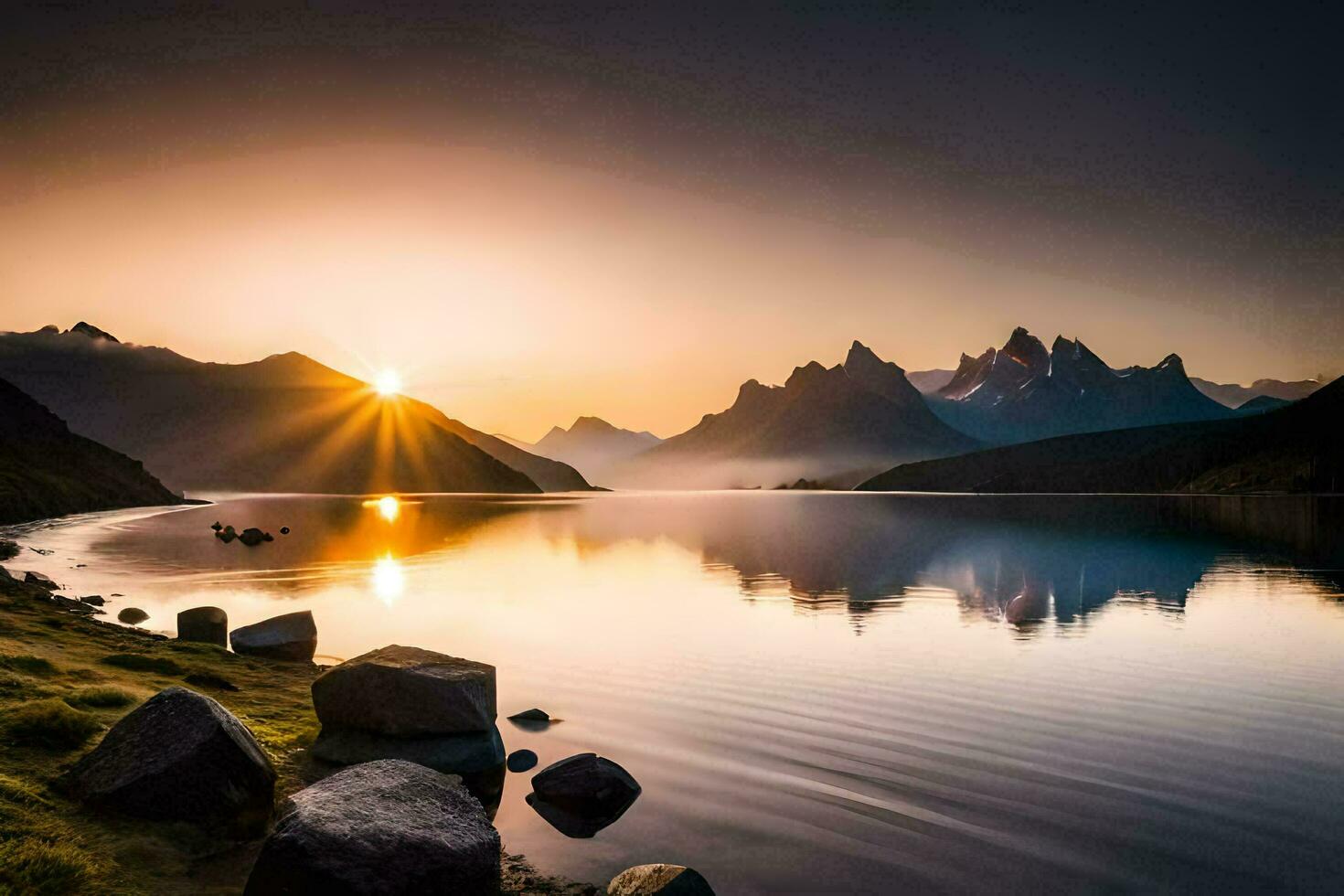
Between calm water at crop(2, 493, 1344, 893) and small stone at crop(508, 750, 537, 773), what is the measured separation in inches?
21.6

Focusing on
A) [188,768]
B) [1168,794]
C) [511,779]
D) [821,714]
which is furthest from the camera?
[821,714]

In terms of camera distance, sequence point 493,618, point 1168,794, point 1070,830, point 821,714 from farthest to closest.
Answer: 1. point 493,618
2. point 821,714
3. point 1168,794
4. point 1070,830

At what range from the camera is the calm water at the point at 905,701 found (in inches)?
570

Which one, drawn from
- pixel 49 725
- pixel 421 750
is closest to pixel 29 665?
pixel 49 725

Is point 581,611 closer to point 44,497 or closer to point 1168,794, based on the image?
point 1168,794

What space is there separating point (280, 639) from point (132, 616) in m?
14.1

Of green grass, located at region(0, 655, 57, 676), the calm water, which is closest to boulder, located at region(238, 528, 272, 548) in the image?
the calm water

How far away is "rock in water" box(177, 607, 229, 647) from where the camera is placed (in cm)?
3253

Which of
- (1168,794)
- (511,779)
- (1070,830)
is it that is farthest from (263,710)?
(1168,794)

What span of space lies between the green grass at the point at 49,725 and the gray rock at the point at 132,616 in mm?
25794

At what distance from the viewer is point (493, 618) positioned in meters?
42.0

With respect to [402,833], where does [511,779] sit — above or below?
below

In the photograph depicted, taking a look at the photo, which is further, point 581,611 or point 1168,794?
point 581,611

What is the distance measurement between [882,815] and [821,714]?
7.33 m
